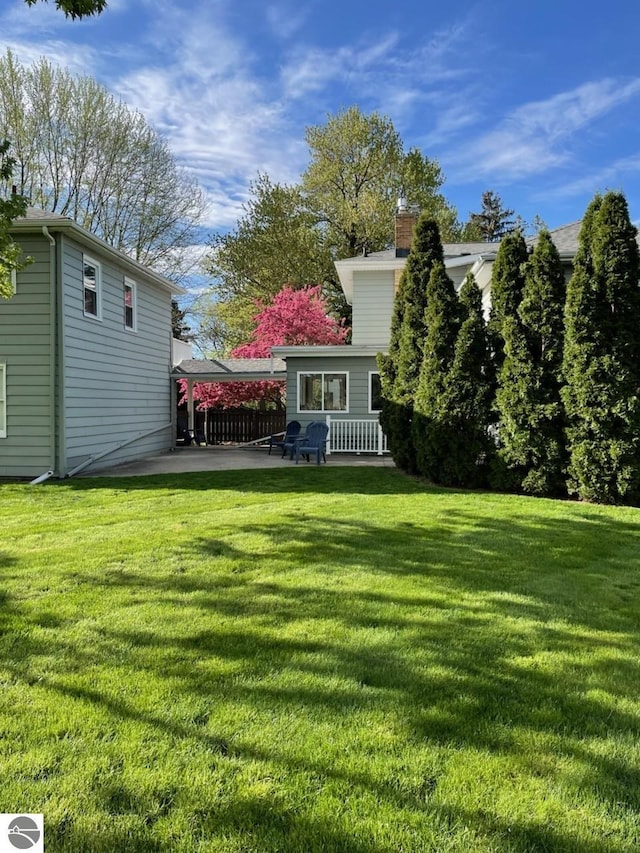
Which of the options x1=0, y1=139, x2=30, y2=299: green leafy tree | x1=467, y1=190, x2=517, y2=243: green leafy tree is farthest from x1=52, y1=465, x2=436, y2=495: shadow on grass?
x1=467, y1=190, x2=517, y2=243: green leafy tree

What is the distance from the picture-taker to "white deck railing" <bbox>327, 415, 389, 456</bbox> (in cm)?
1362

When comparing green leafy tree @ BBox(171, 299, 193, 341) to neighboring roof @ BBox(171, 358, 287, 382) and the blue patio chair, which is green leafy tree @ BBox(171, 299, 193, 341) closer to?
neighboring roof @ BBox(171, 358, 287, 382)

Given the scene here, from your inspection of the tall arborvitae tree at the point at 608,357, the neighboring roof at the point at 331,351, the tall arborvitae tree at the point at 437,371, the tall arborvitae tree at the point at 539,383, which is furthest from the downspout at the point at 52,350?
the tall arborvitae tree at the point at 608,357

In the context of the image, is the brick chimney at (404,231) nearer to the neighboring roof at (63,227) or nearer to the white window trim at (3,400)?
the neighboring roof at (63,227)

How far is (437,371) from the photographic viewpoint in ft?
28.0

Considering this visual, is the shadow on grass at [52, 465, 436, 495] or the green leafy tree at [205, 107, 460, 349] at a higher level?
the green leafy tree at [205, 107, 460, 349]

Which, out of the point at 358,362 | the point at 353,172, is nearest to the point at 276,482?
the point at 358,362

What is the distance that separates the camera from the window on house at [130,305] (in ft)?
40.1

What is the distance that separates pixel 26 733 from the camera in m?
1.99

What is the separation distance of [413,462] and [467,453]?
1623 millimetres

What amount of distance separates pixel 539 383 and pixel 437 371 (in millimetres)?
1652

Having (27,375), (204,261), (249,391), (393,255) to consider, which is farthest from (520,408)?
(204,261)

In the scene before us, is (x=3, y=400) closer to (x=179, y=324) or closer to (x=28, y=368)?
(x=28, y=368)

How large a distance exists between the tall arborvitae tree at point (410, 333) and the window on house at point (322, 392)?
4466 mm
